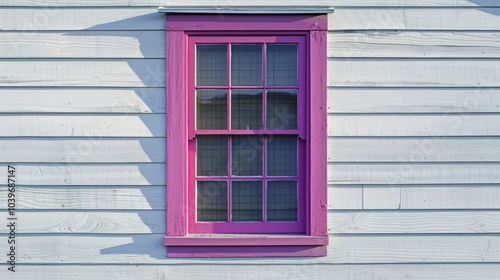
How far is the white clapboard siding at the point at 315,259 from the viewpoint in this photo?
4.27 metres

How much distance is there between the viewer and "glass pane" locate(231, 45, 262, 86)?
436 centimetres

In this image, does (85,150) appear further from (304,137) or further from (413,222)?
(413,222)

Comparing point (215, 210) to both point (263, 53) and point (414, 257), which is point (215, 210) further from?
point (414, 257)

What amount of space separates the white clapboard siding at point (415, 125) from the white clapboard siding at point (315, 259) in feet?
Answer: 2.44

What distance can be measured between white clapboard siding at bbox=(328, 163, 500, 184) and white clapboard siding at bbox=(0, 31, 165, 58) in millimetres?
1597

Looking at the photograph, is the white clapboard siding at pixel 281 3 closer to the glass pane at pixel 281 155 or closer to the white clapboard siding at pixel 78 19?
the white clapboard siding at pixel 78 19

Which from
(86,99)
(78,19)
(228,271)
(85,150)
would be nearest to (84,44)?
(78,19)

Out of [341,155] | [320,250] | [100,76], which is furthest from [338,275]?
[100,76]

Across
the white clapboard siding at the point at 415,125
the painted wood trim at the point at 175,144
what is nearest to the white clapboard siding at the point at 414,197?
the white clapboard siding at the point at 415,125

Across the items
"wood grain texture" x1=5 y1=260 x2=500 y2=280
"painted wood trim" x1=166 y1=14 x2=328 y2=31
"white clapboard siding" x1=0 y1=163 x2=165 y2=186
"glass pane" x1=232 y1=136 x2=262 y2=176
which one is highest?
"painted wood trim" x1=166 y1=14 x2=328 y2=31

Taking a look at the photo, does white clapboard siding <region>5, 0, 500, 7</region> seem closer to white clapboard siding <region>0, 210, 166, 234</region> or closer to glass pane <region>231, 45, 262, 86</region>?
glass pane <region>231, 45, 262, 86</region>

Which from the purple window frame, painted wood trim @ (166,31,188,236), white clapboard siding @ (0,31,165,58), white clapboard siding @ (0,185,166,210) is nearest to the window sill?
the purple window frame

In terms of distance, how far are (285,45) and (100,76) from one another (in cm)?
135

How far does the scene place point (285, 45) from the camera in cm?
436
